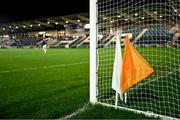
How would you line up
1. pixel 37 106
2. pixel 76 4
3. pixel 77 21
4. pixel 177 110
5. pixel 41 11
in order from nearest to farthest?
1. pixel 177 110
2. pixel 37 106
3. pixel 76 4
4. pixel 41 11
5. pixel 77 21

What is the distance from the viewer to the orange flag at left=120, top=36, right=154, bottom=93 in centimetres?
457

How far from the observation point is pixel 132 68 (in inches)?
182

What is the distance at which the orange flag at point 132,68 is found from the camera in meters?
4.57

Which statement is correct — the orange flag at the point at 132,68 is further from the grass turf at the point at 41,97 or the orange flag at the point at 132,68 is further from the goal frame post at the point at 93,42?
the grass turf at the point at 41,97

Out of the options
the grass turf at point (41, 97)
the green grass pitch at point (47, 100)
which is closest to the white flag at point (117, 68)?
the green grass pitch at point (47, 100)

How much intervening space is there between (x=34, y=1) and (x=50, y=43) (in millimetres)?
18332

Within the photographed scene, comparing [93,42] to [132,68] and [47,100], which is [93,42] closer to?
[132,68]

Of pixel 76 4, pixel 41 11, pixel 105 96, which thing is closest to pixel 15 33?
pixel 41 11

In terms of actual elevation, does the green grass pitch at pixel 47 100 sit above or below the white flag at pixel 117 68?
below

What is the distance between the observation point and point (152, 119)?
4113 mm

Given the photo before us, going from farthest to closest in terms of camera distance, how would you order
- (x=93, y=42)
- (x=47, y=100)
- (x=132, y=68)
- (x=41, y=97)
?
(x=41, y=97)
(x=47, y=100)
(x=93, y=42)
(x=132, y=68)

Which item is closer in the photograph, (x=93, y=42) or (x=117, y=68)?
(x=117, y=68)

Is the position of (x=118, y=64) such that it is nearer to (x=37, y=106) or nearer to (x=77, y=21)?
(x=37, y=106)

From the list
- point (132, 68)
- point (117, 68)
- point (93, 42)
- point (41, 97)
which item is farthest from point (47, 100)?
point (132, 68)
